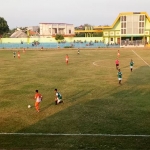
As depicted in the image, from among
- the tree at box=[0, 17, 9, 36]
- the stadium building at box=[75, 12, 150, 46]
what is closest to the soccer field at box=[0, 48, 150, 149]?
the stadium building at box=[75, 12, 150, 46]

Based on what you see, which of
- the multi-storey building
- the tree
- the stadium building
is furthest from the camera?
the multi-storey building

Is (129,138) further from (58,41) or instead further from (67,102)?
(58,41)

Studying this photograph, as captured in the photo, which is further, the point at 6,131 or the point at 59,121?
the point at 59,121

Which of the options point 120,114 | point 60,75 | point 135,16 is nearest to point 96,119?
point 120,114

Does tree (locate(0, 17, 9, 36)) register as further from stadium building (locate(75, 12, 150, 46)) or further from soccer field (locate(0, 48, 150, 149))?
soccer field (locate(0, 48, 150, 149))

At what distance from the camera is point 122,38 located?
290ft

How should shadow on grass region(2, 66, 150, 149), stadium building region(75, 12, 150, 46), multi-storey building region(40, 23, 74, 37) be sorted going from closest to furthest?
shadow on grass region(2, 66, 150, 149) → stadium building region(75, 12, 150, 46) → multi-storey building region(40, 23, 74, 37)

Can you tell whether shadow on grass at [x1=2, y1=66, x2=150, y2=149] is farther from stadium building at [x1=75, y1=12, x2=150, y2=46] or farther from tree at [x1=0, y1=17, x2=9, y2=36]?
tree at [x1=0, y1=17, x2=9, y2=36]

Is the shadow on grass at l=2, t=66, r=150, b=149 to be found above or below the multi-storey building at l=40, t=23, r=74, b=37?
below

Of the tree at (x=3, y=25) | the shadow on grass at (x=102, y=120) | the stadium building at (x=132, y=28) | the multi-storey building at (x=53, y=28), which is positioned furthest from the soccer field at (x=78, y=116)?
the multi-storey building at (x=53, y=28)

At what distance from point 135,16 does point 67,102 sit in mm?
70837

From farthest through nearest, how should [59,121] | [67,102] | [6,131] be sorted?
[67,102] → [59,121] → [6,131]

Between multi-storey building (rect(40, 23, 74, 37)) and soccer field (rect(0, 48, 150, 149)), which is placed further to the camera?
multi-storey building (rect(40, 23, 74, 37))

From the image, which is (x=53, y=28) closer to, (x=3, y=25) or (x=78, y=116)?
(x=3, y=25)
